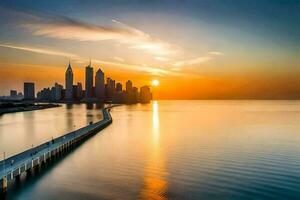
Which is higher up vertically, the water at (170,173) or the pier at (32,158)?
the pier at (32,158)

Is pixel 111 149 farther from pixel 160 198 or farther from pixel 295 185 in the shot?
pixel 295 185

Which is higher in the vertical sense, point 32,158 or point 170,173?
point 32,158

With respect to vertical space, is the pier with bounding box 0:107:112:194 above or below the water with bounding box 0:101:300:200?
above

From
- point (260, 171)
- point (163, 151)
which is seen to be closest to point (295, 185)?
point (260, 171)

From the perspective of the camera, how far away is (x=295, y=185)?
30.6m

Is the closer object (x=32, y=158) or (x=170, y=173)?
(x=32, y=158)

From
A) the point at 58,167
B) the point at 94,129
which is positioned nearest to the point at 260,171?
the point at 58,167

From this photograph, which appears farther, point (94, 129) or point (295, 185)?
point (94, 129)

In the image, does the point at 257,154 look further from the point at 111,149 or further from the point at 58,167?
the point at 58,167

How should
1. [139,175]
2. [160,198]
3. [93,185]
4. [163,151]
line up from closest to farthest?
[160,198], [93,185], [139,175], [163,151]

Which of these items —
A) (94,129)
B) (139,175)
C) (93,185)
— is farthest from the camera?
(94,129)

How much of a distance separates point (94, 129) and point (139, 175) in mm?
39854

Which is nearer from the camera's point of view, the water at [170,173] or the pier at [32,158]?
the water at [170,173]

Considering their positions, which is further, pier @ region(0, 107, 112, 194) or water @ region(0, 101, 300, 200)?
pier @ region(0, 107, 112, 194)
